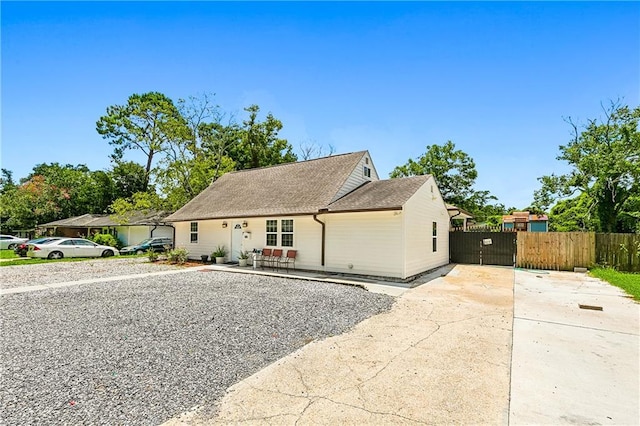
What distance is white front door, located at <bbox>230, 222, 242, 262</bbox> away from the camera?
15.4 metres

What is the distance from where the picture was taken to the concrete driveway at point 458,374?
2929mm

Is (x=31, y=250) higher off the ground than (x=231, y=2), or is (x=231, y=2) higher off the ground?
(x=231, y=2)

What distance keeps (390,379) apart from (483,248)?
14.3 metres

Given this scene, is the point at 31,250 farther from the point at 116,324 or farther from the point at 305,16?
the point at 305,16

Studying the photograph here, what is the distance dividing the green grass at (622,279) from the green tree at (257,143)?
90.6 ft

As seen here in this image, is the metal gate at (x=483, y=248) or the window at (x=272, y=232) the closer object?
the window at (x=272, y=232)

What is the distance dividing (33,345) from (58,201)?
133 ft

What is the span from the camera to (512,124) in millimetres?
15789

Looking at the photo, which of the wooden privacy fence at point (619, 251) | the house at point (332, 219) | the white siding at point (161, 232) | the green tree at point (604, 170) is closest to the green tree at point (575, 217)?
the green tree at point (604, 170)

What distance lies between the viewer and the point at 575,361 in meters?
4.20

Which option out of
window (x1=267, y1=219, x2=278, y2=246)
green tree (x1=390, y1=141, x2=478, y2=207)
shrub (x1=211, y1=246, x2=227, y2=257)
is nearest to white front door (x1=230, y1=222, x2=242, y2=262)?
shrub (x1=211, y1=246, x2=227, y2=257)

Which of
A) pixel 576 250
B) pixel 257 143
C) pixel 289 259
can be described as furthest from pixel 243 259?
pixel 257 143

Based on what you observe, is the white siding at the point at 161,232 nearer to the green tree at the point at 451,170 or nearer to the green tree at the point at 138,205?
the green tree at the point at 138,205

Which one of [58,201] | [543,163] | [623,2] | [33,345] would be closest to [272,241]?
[33,345]
